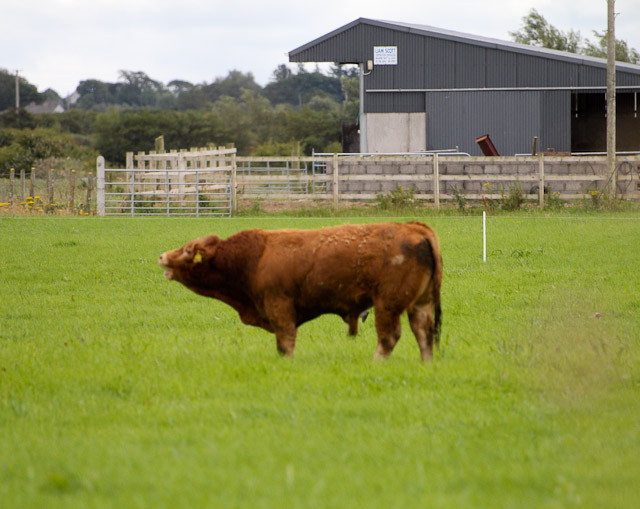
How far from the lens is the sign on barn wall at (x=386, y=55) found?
3619 centimetres

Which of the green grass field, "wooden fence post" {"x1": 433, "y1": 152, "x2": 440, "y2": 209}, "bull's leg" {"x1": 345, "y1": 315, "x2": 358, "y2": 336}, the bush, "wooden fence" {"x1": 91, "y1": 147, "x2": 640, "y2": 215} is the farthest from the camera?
"wooden fence post" {"x1": 433, "y1": 152, "x2": 440, "y2": 209}

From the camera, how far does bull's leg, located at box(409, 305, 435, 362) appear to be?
7.46 m

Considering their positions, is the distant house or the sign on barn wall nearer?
the sign on barn wall

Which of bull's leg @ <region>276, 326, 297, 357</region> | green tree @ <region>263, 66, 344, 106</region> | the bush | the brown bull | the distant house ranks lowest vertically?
bull's leg @ <region>276, 326, 297, 357</region>

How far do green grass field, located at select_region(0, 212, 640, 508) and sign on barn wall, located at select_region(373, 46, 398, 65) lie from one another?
25431 mm

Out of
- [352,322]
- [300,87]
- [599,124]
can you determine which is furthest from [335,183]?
[300,87]

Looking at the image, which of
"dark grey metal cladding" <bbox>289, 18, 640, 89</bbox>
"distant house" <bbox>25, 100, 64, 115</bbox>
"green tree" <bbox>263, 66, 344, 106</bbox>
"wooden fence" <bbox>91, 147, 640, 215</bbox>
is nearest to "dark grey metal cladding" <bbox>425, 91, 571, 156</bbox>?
"dark grey metal cladding" <bbox>289, 18, 640, 89</bbox>

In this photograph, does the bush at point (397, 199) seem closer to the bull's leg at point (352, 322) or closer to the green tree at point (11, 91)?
the bull's leg at point (352, 322)

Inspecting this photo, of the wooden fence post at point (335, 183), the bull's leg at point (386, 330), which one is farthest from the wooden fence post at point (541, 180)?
the bull's leg at point (386, 330)

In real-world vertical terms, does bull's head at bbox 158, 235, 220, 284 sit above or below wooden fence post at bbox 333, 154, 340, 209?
below

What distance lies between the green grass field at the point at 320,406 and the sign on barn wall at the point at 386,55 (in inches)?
1001

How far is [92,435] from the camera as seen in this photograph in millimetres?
5328

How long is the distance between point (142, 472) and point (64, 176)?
40.9 m

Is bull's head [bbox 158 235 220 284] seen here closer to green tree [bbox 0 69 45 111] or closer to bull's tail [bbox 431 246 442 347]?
bull's tail [bbox 431 246 442 347]
